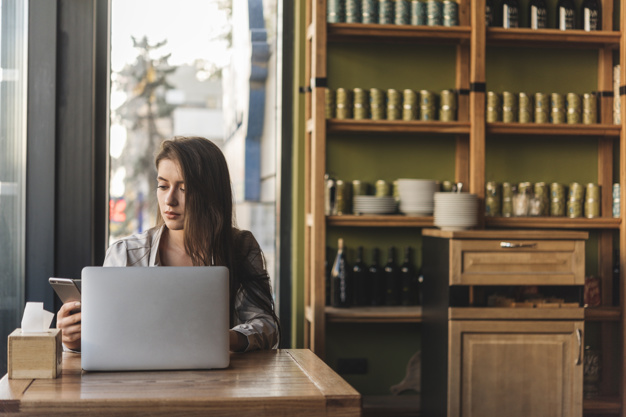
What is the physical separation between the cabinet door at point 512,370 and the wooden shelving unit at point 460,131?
0.37 meters

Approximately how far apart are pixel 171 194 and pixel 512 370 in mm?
1725

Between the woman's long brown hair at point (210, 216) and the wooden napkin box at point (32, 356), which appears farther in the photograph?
the woman's long brown hair at point (210, 216)

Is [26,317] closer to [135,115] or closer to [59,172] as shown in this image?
[59,172]

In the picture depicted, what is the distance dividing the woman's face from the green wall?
4.72 feet

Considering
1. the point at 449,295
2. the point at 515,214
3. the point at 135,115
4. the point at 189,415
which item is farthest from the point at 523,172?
the point at 189,415

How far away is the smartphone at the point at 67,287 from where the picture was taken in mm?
1860

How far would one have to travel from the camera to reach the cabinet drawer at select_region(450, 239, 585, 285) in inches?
125

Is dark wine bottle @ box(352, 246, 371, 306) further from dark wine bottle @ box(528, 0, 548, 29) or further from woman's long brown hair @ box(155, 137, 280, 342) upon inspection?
dark wine bottle @ box(528, 0, 548, 29)

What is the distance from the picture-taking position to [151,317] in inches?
66.1

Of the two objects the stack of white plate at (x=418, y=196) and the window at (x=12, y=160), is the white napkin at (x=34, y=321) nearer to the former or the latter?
the window at (x=12, y=160)

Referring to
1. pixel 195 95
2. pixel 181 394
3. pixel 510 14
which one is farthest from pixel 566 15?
pixel 181 394

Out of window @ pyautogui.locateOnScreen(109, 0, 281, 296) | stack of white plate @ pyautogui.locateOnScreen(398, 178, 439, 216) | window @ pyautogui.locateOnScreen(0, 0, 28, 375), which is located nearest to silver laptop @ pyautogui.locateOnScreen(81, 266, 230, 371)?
window @ pyautogui.locateOnScreen(0, 0, 28, 375)

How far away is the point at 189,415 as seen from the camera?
57.9 inches

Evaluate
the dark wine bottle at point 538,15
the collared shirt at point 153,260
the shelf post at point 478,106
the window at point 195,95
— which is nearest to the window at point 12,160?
the window at point 195,95
